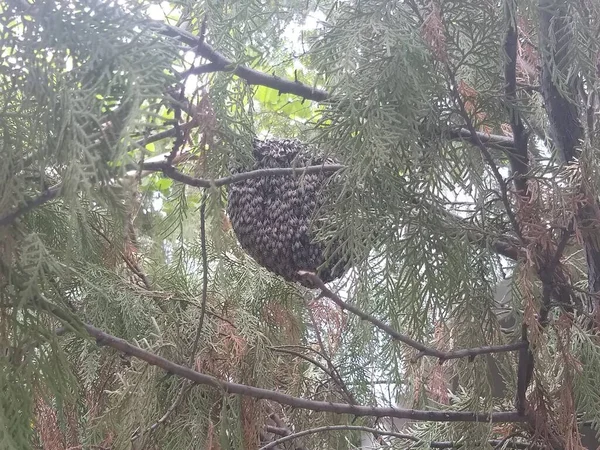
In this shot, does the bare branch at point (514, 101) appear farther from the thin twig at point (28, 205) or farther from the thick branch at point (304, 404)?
the thin twig at point (28, 205)

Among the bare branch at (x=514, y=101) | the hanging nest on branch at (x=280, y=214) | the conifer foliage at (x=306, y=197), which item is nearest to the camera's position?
the conifer foliage at (x=306, y=197)

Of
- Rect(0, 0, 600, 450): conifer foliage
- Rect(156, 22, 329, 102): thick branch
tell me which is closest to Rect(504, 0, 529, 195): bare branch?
Rect(0, 0, 600, 450): conifer foliage

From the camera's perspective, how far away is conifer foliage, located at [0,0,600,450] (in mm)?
292

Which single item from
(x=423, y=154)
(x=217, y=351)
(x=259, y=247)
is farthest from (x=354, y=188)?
(x=217, y=351)

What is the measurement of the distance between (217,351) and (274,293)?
14 centimetres

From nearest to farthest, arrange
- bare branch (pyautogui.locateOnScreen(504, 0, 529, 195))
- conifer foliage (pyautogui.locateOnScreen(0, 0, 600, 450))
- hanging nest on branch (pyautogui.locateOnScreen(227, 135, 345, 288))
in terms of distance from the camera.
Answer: conifer foliage (pyautogui.locateOnScreen(0, 0, 600, 450)), bare branch (pyautogui.locateOnScreen(504, 0, 529, 195)), hanging nest on branch (pyautogui.locateOnScreen(227, 135, 345, 288))

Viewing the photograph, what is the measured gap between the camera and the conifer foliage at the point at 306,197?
0.96ft

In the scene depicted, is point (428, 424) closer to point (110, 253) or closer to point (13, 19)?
point (110, 253)

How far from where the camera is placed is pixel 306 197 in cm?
53

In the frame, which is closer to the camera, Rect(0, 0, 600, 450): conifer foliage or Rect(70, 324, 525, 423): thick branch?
Rect(0, 0, 600, 450): conifer foliage

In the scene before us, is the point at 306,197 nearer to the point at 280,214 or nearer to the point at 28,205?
the point at 280,214

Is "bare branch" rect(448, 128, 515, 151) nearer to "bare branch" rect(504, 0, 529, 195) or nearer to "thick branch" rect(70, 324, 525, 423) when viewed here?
"bare branch" rect(504, 0, 529, 195)

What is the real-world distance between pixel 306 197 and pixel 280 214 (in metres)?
0.03

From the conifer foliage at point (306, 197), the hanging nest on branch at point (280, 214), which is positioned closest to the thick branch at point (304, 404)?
the conifer foliage at point (306, 197)
